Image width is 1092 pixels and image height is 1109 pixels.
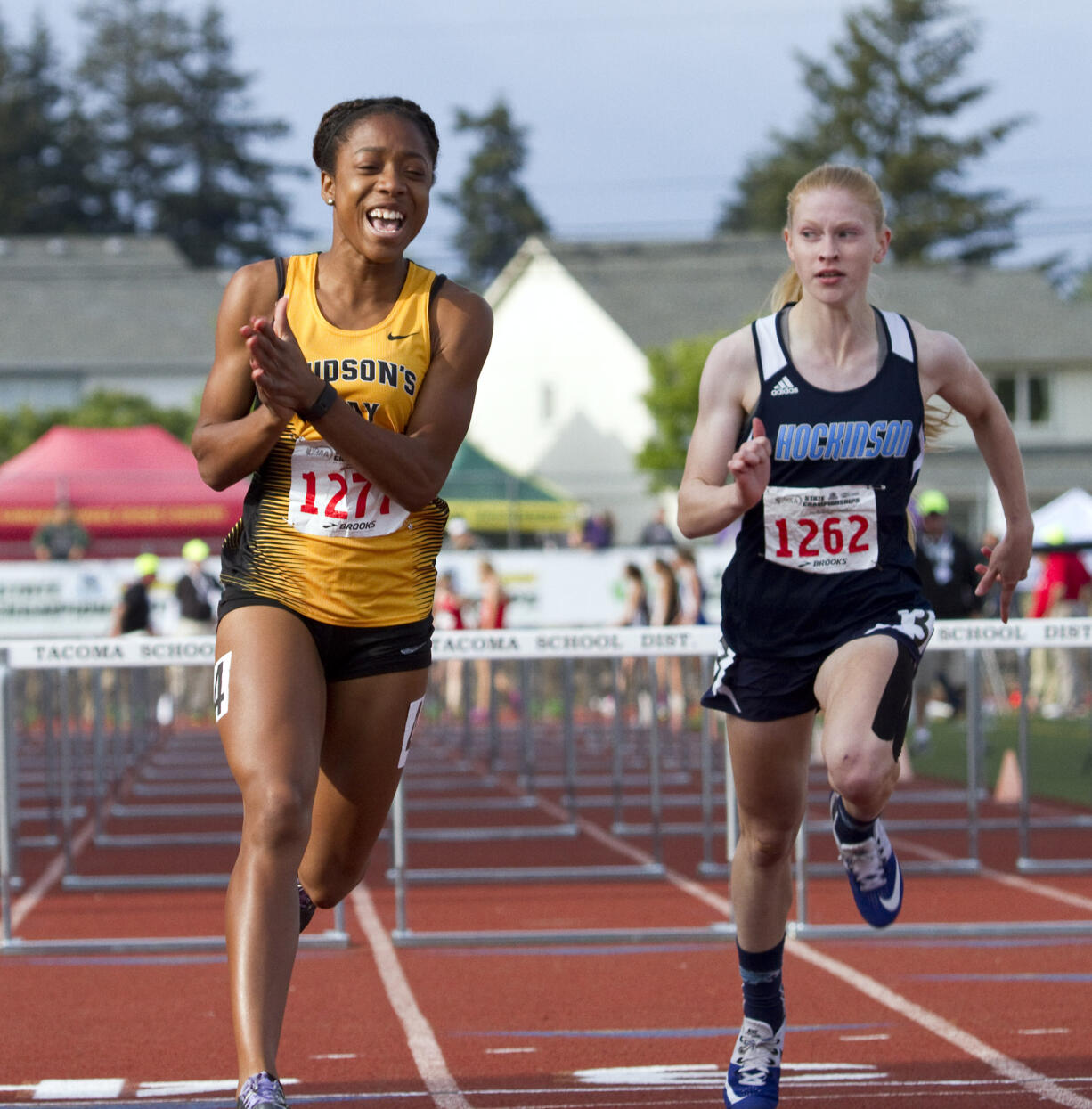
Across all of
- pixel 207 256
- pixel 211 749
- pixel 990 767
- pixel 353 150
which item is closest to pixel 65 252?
pixel 207 256

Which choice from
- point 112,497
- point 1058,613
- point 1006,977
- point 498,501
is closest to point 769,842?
point 1006,977

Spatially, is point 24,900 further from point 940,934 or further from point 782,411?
point 782,411

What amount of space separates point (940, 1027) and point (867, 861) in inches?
56.2

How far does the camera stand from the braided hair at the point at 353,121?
163 inches

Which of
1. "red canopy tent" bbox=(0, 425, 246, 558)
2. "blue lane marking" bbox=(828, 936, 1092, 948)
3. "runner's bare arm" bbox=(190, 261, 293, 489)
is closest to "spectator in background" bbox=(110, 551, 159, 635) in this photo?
"red canopy tent" bbox=(0, 425, 246, 558)

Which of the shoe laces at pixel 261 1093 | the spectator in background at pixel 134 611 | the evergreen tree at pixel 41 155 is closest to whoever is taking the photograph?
the shoe laces at pixel 261 1093

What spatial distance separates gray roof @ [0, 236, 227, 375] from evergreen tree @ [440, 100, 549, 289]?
12232 mm

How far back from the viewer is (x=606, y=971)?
6.82 meters

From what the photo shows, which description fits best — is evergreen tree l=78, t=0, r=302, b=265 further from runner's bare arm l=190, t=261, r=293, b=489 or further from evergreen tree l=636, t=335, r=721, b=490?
runner's bare arm l=190, t=261, r=293, b=489

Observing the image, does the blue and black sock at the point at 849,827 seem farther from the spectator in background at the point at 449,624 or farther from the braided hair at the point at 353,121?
the spectator in background at the point at 449,624

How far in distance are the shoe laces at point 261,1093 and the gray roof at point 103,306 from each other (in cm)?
6085

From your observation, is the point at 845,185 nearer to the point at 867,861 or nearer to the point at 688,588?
the point at 867,861

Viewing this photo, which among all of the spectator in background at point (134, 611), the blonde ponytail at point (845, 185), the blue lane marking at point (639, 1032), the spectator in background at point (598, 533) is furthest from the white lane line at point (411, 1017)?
the spectator in background at point (598, 533)

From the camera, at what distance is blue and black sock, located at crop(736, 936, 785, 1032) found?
14.6 ft
